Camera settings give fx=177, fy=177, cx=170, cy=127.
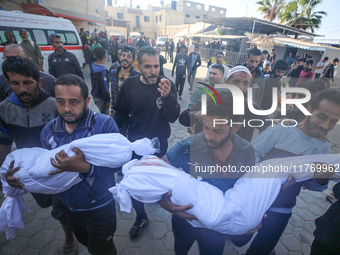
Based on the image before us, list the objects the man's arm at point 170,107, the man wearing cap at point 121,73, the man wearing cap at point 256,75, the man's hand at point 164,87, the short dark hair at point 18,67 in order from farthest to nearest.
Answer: the man wearing cap at point 121,73, the man wearing cap at point 256,75, the man's arm at point 170,107, the man's hand at point 164,87, the short dark hair at point 18,67

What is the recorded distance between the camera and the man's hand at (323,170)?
1368mm

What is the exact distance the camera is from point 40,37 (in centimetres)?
886

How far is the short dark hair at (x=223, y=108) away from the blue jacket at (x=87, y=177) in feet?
2.96

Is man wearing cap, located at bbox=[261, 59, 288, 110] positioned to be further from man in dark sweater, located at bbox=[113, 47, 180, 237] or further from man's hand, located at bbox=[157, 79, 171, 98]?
man's hand, located at bbox=[157, 79, 171, 98]

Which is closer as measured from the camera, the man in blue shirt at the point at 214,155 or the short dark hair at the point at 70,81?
the man in blue shirt at the point at 214,155

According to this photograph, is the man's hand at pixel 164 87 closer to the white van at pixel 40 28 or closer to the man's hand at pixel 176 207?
the man's hand at pixel 176 207

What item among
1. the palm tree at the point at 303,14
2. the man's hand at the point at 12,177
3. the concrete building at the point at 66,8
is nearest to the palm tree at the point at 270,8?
the palm tree at the point at 303,14

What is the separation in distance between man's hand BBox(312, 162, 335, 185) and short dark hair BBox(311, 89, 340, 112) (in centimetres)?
47

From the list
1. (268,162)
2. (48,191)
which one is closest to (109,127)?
(48,191)

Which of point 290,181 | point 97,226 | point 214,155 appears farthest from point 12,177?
point 290,181

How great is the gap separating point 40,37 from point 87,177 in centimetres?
1058

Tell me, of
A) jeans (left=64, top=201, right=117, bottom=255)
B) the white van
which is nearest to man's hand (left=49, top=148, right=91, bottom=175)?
jeans (left=64, top=201, right=117, bottom=255)

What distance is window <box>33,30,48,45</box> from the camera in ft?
28.5

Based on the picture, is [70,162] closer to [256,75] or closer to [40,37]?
[256,75]
